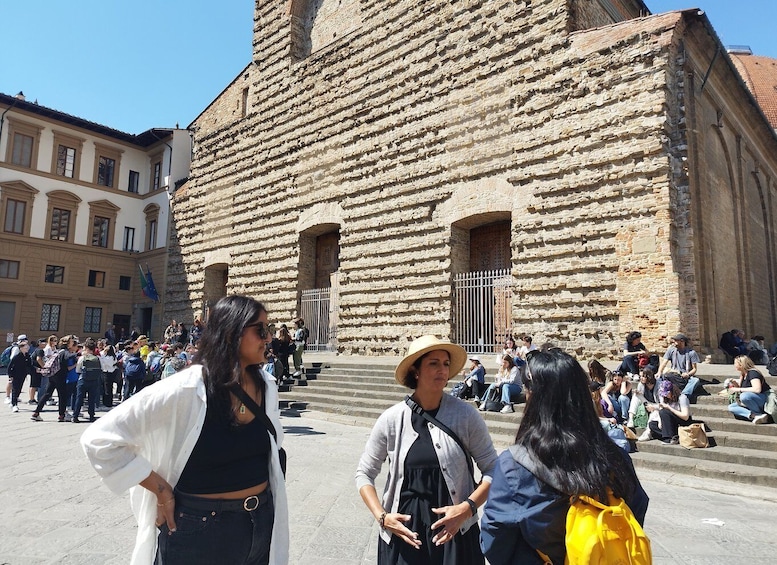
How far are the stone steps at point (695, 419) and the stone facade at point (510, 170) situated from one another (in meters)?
2.44

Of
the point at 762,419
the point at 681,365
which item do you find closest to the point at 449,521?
the point at 762,419

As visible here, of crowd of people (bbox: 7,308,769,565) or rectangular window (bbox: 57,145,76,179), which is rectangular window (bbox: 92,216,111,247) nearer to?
rectangular window (bbox: 57,145,76,179)

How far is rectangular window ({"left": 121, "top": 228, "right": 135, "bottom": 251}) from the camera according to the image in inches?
1043

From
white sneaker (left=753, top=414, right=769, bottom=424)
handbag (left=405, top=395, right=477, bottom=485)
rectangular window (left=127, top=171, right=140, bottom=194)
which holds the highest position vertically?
rectangular window (left=127, top=171, right=140, bottom=194)

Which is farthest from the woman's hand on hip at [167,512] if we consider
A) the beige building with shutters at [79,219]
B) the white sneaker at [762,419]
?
the beige building with shutters at [79,219]

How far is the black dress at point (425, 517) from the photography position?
2.13 metres

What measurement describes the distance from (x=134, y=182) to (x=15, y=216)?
5690 millimetres

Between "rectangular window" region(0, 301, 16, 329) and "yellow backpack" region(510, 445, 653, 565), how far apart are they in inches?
1067

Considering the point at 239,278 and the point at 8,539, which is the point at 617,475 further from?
the point at 239,278

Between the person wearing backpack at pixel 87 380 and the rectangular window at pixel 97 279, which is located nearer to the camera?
the person wearing backpack at pixel 87 380

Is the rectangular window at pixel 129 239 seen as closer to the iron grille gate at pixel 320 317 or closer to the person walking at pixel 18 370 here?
the iron grille gate at pixel 320 317

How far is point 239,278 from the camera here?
62.3ft

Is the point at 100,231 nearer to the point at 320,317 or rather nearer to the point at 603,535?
the point at 320,317

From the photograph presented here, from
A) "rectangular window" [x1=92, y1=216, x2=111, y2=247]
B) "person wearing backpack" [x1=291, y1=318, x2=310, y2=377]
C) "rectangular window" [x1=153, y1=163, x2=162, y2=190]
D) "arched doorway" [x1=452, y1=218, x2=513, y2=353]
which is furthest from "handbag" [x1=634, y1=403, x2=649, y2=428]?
"rectangular window" [x1=92, y1=216, x2=111, y2=247]
